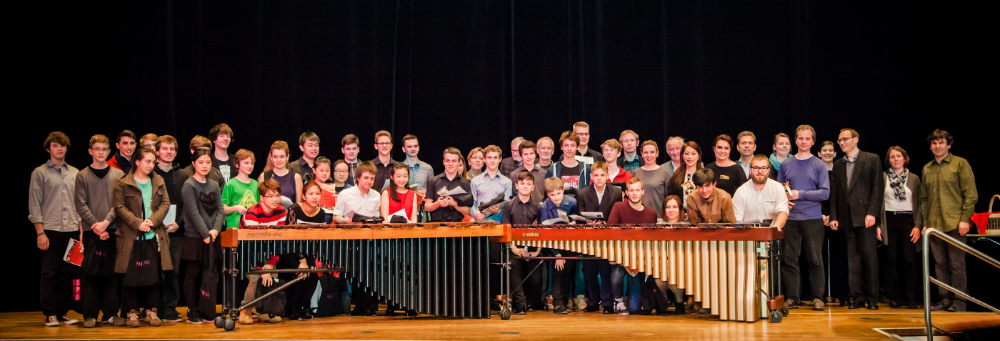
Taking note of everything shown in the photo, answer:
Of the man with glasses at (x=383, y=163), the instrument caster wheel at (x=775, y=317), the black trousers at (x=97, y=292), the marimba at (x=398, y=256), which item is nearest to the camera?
the marimba at (x=398, y=256)

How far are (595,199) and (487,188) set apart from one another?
982 millimetres

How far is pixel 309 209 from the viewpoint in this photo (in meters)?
5.92

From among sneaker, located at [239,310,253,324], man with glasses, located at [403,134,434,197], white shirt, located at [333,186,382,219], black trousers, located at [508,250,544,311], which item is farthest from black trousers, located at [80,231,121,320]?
black trousers, located at [508,250,544,311]

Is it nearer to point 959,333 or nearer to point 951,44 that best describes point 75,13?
point 959,333

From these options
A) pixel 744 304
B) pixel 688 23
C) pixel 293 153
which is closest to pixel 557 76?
pixel 688 23

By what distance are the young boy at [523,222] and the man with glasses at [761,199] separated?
1.63 meters

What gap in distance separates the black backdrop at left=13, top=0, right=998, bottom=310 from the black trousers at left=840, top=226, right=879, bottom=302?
4.87ft

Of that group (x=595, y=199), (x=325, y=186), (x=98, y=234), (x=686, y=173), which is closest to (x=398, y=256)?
(x=325, y=186)

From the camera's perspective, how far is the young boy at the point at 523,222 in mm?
6199

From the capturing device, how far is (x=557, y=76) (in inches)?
317

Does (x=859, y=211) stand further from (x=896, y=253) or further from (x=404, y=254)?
(x=404, y=254)

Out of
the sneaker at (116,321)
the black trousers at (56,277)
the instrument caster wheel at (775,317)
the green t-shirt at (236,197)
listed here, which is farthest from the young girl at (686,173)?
the black trousers at (56,277)

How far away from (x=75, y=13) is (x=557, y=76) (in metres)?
4.86

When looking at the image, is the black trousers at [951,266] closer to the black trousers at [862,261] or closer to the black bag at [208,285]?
the black trousers at [862,261]
